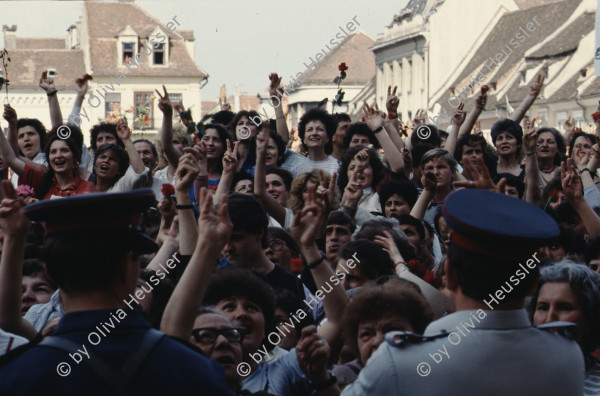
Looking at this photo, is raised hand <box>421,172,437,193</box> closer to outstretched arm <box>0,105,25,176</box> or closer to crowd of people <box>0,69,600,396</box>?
crowd of people <box>0,69,600,396</box>

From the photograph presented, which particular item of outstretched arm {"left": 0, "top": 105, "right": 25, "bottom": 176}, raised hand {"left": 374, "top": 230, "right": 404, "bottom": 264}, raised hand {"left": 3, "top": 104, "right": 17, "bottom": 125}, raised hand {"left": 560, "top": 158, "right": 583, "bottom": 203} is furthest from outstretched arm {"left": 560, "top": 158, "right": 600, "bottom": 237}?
raised hand {"left": 3, "top": 104, "right": 17, "bottom": 125}

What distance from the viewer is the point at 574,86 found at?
43906 mm

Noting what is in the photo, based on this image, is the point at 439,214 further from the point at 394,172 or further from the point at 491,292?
the point at 491,292

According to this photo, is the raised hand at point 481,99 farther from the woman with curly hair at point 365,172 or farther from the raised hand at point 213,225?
the raised hand at point 213,225

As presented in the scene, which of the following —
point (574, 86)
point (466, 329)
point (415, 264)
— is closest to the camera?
point (466, 329)

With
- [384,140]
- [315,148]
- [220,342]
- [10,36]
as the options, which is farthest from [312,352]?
[10,36]

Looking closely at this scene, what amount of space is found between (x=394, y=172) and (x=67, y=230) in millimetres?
5895

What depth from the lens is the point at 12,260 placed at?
394 cm

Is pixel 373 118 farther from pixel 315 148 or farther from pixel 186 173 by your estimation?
pixel 186 173

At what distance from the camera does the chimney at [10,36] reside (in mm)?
73438

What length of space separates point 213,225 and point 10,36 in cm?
7368

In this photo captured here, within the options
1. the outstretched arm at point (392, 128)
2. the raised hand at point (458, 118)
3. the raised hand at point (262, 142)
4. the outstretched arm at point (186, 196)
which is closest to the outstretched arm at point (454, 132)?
the raised hand at point (458, 118)

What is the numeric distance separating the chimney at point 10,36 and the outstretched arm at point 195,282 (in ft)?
236

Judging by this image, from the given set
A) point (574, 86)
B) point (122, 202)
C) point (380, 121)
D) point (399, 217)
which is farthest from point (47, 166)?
point (574, 86)
